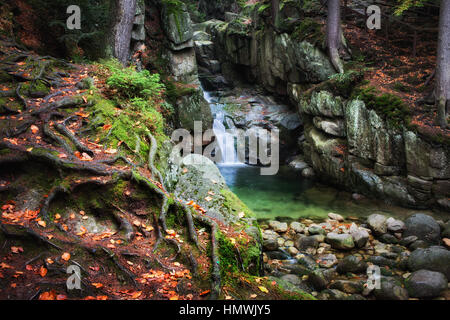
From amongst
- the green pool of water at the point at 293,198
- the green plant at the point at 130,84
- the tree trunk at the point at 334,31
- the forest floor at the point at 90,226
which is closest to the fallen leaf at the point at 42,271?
the forest floor at the point at 90,226

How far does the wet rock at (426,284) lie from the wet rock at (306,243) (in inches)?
103

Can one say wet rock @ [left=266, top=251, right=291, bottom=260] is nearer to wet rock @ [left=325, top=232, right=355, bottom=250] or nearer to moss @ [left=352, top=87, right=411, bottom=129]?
wet rock @ [left=325, top=232, right=355, bottom=250]

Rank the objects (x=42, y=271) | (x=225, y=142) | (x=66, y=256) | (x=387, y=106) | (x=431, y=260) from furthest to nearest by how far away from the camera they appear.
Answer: (x=225, y=142) < (x=387, y=106) < (x=431, y=260) < (x=66, y=256) < (x=42, y=271)

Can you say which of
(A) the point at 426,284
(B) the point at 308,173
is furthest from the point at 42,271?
(B) the point at 308,173

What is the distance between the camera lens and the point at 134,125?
22.4 feet

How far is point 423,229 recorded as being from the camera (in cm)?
858

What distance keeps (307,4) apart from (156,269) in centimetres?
1670

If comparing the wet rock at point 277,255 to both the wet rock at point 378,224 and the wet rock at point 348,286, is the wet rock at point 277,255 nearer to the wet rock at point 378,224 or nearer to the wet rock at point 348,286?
the wet rock at point 348,286

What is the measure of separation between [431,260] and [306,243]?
3.02 m

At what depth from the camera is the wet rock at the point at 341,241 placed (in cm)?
825

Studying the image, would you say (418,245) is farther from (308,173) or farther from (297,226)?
(308,173)

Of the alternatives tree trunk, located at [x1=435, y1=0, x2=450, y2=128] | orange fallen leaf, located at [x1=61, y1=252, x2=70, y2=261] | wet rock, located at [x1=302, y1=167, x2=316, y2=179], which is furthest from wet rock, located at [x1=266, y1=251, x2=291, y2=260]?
tree trunk, located at [x1=435, y1=0, x2=450, y2=128]

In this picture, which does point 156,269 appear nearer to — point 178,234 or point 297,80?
point 178,234
